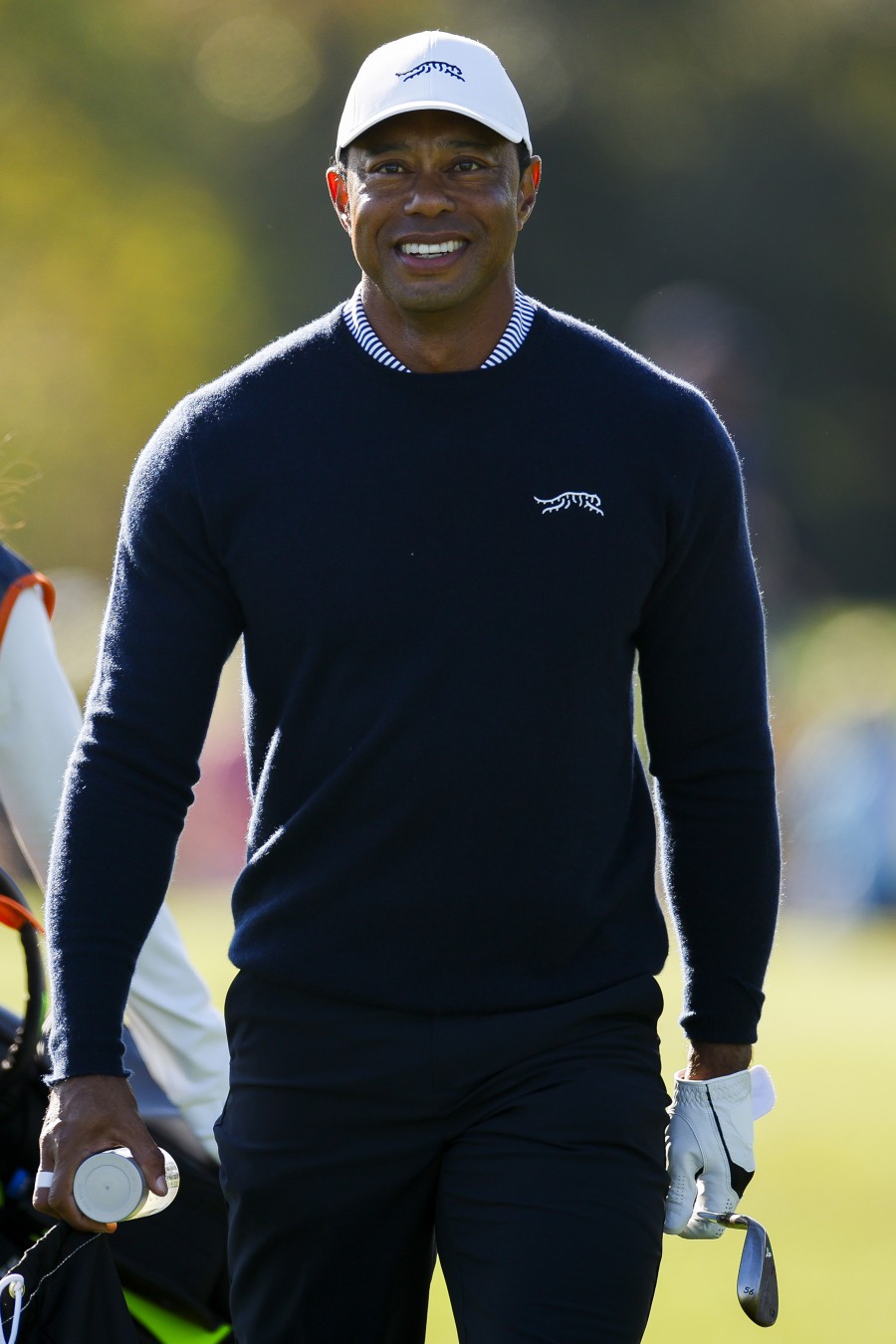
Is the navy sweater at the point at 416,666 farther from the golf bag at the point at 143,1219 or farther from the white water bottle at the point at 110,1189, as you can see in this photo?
the golf bag at the point at 143,1219

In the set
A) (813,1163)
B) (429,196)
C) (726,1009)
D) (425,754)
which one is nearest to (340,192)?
(429,196)

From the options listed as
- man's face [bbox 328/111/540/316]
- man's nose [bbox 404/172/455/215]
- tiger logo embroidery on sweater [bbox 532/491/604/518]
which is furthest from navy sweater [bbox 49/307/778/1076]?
man's nose [bbox 404/172/455/215]

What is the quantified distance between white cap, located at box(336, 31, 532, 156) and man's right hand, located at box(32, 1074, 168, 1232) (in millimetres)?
1452

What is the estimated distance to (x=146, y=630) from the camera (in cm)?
348

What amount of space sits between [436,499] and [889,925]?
12887 mm

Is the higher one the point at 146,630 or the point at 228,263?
the point at 228,263

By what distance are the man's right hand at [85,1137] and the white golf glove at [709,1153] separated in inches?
31.6

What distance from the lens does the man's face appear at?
Result: 3523 millimetres

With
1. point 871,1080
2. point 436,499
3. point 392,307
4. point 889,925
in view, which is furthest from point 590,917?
point 889,925

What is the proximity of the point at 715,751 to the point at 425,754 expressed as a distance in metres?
0.52

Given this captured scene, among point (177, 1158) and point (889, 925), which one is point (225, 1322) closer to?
point (177, 1158)

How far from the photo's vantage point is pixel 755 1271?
11.6 ft

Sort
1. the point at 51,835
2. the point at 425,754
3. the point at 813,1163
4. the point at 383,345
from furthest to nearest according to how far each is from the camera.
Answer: the point at 813,1163, the point at 51,835, the point at 383,345, the point at 425,754

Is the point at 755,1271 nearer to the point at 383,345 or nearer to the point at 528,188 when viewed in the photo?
the point at 383,345
